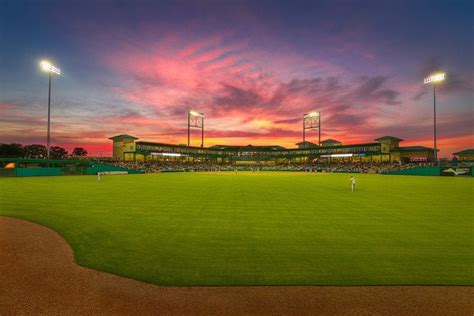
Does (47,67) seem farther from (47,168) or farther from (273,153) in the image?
(273,153)

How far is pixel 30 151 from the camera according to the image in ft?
305

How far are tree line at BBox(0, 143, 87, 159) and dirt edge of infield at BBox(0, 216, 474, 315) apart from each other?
281 ft

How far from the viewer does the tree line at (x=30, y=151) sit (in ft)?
249

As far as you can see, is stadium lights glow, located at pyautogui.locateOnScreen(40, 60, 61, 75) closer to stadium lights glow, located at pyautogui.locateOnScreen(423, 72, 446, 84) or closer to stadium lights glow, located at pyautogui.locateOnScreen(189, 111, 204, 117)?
stadium lights glow, located at pyautogui.locateOnScreen(189, 111, 204, 117)

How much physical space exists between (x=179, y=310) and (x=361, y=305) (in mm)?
3144

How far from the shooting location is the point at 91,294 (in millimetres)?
4758

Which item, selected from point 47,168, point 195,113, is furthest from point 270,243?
point 195,113

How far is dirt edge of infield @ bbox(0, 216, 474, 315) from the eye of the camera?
169 inches

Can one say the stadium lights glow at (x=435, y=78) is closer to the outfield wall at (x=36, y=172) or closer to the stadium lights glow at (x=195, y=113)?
the stadium lights glow at (x=195, y=113)

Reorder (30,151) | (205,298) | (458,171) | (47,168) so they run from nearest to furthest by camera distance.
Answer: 1. (205,298)
2. (47,168)
3. (458,171)
4. (30,151)

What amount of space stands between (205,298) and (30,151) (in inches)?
4584

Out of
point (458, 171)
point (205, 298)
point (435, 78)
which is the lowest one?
point (205, 298)

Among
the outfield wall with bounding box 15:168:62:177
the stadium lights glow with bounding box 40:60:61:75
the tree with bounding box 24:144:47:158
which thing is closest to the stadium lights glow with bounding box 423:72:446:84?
the stadium lights glow with bounding box 40:60:61:75

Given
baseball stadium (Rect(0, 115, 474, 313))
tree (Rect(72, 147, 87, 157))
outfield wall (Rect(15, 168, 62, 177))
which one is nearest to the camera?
baseball stadium (Rect(0, 115, 474, 313))
